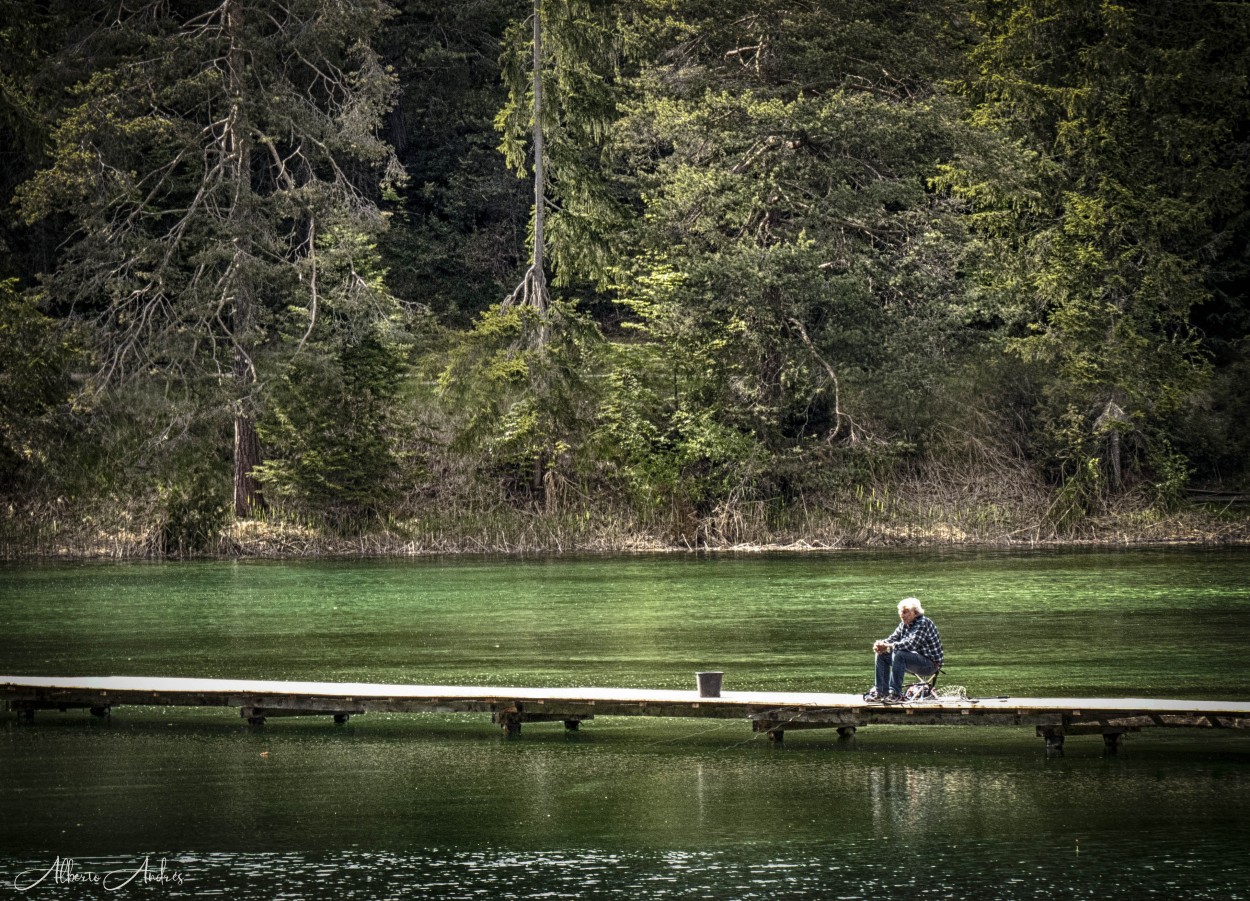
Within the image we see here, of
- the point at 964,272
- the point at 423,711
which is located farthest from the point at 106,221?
the point at 423,711

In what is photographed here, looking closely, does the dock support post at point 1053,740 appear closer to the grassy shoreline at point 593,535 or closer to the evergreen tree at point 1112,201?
the grassy shoreline at point 593,535

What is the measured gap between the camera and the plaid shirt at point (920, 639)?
53.3ft

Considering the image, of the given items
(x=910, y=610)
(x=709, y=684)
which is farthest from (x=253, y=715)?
(x=910, y=610)

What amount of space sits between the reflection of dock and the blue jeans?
0.28 m

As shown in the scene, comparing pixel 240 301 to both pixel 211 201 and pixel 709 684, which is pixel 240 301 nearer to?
pixel 211 201

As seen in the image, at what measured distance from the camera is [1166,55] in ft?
145

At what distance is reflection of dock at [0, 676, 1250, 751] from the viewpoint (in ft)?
50.3

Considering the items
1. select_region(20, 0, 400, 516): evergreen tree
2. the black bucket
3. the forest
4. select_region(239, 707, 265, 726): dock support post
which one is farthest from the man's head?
select_region(20, 0, 400, 516): evergreen tree

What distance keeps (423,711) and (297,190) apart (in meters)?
29.8

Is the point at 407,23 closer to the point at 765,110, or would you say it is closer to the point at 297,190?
the point at 297,190

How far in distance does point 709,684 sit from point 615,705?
816 mm

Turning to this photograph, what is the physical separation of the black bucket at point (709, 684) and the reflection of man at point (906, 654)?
1245 mm

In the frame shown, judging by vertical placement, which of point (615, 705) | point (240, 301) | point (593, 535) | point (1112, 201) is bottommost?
point (615, 705)

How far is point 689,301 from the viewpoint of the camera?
45.2 m
